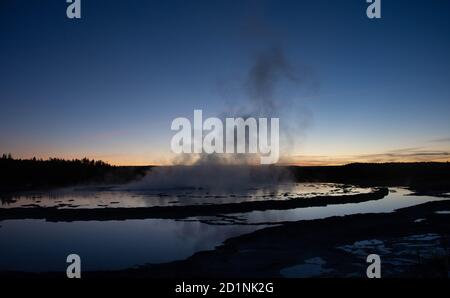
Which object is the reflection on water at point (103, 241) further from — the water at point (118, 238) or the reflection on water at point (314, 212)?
the reflection on water at point (314, 212)

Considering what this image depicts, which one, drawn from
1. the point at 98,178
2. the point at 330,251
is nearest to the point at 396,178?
the point at 98,178

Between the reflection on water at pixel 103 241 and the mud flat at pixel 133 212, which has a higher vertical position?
the mud flat at pixel 133 212

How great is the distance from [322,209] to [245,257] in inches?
382

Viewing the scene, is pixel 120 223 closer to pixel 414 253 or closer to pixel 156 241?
pixel 156 241

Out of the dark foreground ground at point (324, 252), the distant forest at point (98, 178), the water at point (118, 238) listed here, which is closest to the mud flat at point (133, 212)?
the water at point (118, 238)

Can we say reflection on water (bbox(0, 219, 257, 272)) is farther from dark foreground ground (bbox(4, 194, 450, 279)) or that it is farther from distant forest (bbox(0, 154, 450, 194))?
distant forest (bbox(0, 154, 450, 194))

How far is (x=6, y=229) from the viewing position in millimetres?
13672

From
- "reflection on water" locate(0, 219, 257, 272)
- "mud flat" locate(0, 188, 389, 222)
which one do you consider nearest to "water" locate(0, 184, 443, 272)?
"reflection on water" locate(0, 219, 257, 272)

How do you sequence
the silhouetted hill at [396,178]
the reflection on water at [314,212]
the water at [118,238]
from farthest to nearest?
the silhouetted hill at [396,178], the reflection on water at [314,212], the water at [118,238]

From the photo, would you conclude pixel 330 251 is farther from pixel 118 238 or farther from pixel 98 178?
pixel 98 178

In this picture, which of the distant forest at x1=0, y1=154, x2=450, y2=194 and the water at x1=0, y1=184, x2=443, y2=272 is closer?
the water at x1=0, y1=184, x2=443, y2=272
